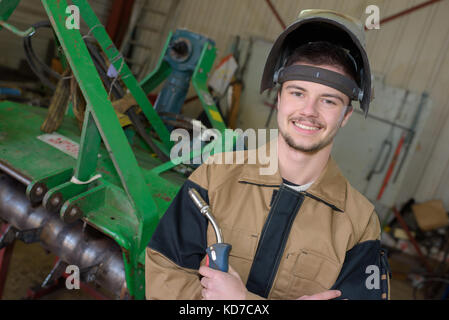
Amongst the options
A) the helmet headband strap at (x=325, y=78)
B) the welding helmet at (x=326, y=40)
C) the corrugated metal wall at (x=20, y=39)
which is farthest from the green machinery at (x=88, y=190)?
the corrugated metal wall at (x=20, y=39)

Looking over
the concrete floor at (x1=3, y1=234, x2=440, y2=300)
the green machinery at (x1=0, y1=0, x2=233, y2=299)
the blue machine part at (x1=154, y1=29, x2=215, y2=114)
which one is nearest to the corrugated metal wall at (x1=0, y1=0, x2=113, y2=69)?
the blue machine part at (x1=154, y1=29, x2=215, y2=114)

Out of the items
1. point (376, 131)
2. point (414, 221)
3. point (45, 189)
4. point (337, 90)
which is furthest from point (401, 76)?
point (45, 189)

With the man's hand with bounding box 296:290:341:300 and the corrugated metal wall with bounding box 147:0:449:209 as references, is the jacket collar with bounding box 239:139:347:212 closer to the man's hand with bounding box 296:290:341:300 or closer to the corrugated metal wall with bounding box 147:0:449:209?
the man's hand with bounding box 296:290:341:300

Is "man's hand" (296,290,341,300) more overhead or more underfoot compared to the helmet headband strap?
more underfoot

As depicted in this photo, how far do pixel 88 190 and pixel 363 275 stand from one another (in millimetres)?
1390

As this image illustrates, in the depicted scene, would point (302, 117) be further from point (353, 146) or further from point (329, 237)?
point (353, 146)

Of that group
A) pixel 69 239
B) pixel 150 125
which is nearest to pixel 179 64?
pixel 150 125

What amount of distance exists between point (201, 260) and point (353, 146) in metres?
4.05

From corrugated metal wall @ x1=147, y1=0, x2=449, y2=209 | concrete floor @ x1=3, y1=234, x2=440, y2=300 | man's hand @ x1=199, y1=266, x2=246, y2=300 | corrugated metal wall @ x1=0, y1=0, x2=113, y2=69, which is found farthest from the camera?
corrugated metal wall @ x1=0, y1=0, x2=113, y2=69

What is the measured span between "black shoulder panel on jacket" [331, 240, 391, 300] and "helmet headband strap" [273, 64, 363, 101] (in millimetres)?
497

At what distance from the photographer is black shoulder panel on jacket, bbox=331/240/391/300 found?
1112 millimetres

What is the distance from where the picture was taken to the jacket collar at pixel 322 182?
1.17m

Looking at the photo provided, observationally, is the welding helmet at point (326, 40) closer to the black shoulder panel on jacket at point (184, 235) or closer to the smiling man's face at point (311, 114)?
the smiling man's face at point (311, 114)
